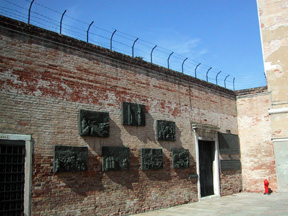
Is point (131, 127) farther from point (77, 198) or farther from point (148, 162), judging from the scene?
point (77, 198)

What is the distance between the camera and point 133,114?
1067 centimetres

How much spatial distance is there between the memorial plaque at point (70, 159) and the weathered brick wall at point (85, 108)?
0.51ft

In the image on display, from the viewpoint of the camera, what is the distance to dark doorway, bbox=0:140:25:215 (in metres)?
7.42

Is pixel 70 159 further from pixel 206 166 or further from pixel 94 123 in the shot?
pixel 206 166

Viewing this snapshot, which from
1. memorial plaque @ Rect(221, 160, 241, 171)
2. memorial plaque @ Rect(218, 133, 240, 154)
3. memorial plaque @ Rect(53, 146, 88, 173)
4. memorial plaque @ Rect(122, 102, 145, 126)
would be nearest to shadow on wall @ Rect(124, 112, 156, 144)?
memorial plaque @ Rect(122, 102, 145, 126)

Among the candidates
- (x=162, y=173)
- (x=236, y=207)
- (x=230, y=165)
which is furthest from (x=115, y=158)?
(x=230, y=165)

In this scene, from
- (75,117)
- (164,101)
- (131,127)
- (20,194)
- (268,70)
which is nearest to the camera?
(20,194)

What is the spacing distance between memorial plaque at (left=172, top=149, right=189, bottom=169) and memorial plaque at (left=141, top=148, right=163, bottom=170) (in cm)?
71

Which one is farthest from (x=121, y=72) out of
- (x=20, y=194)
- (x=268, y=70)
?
(x=268, y=70)

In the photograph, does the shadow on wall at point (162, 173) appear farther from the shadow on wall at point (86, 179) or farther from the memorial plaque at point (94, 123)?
the memorial plaque at point (94, 123)

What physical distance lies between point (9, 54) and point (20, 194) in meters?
3.36

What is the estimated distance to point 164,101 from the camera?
1211 centimetres

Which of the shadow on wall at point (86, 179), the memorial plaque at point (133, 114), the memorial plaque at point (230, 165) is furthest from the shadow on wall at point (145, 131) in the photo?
the memorial plaque at point (230, 165)

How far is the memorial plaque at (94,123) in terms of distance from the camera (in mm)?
9130
